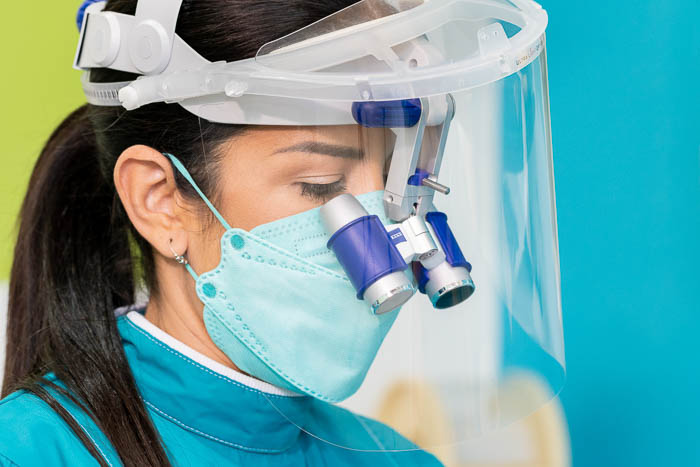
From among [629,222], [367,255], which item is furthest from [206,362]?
[629,222]

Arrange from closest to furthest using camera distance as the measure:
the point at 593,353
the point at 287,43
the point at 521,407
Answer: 1. the point at 287,43
2. the point at 521,407
3. the point at 593,353

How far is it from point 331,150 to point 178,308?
303 mm

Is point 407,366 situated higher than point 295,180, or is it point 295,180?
point 295,180

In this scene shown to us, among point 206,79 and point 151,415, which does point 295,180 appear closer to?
point 206,79

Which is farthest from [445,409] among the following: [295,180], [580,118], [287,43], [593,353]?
[580,118]

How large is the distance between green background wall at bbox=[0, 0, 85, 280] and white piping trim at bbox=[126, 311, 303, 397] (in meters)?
0.64

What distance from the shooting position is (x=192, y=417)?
3.46 ft

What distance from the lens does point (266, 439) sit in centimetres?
111

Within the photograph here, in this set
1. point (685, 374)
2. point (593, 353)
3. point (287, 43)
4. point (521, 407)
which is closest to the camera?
point (287, 43)

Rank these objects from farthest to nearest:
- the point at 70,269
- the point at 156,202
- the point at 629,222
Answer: the point at 629,222 < the point at 70,269 < the point at 156,202

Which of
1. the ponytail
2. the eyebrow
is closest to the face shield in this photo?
the eyebrow

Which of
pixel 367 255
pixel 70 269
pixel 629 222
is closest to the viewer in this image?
pixel 367 255

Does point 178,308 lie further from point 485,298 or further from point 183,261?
point 485,298

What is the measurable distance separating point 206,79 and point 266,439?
1.57 ft
